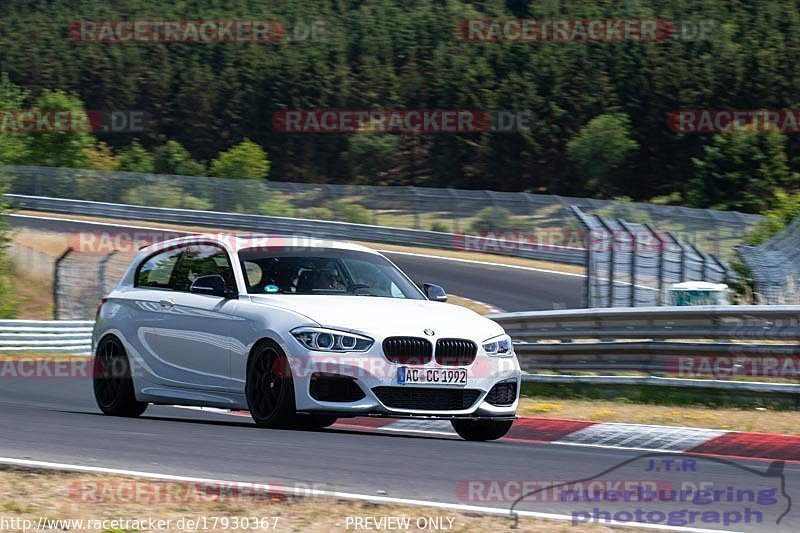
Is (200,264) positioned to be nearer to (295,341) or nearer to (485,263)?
(295,341)

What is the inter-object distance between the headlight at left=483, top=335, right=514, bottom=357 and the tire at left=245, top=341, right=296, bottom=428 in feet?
4.75

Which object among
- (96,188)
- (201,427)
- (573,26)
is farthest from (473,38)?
(201,427)

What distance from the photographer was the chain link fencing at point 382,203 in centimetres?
3109

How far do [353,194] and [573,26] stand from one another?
56.4 m

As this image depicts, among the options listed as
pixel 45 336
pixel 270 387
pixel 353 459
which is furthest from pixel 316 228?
pixel 353 459

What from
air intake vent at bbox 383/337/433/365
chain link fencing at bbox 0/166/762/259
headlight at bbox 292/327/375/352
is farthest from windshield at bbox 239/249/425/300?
chain link fencing at bbox 0/166/762/259

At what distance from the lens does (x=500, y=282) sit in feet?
112

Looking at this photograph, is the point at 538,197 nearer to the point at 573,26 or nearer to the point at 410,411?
the point at 410,411

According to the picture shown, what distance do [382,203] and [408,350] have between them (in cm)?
3444

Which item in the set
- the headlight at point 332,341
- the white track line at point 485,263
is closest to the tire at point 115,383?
the headlight at point 332,341

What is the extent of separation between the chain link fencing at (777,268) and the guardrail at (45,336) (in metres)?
12.1

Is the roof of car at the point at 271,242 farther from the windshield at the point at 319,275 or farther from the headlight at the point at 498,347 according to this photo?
the headlight at the point at 498,347

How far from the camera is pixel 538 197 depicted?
122 feet
